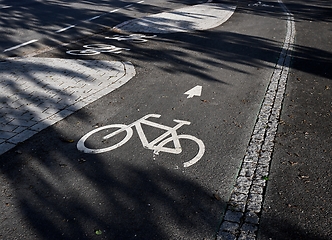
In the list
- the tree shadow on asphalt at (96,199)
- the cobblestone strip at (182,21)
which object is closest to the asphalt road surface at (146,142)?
the tree shadow on asphalt at (96,199)

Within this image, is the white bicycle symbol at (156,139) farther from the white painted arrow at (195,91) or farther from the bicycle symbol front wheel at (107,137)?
the white painted arrow at (195,91)

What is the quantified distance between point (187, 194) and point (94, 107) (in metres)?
3.16

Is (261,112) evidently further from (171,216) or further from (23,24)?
(23,24)

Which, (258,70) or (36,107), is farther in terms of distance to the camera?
(258,70)

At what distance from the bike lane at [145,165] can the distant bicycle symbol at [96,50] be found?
192 centimetres

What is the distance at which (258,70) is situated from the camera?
9.54 metres

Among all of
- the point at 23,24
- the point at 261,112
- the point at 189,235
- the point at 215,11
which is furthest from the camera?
the point at 215,11

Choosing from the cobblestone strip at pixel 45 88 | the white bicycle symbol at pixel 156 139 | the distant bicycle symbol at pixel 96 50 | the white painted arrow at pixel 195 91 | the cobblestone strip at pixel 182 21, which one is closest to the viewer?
the white bicycle symbol at pixel 156 139

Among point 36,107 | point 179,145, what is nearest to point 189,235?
point 179,145

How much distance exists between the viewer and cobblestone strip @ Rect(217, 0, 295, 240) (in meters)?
3.95

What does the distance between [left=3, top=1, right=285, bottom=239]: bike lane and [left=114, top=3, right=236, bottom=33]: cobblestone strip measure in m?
5.20

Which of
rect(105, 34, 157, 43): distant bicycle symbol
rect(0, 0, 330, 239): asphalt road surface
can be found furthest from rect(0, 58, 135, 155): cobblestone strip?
rect(105, 34, 157, 43): distant bicycle symbol

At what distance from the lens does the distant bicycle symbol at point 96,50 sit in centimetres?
1071

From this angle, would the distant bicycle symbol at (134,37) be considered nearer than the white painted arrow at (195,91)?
No
